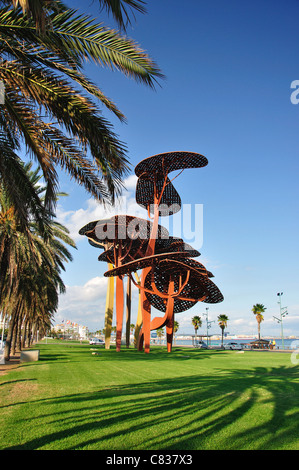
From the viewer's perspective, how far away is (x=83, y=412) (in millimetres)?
6641

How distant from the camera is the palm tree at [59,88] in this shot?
17.3ft

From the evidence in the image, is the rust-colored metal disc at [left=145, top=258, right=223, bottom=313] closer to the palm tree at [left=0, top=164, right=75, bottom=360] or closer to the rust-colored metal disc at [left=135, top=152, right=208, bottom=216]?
the rust-colored metal disc at [left=135, top=152, right=208, bottom=216]

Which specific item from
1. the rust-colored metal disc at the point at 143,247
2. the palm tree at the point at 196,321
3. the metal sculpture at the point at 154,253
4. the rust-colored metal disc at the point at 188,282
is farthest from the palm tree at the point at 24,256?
the palm tree at the point at 196,321

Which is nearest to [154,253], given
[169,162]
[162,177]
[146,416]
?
[162,177]

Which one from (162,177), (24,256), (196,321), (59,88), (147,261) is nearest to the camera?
(59,88)

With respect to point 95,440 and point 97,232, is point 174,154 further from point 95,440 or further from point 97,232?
point 95,440

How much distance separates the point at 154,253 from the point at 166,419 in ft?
98.6

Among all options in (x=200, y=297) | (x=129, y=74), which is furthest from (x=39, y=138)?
(x=200, y=297)

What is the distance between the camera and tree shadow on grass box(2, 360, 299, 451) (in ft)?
16.0

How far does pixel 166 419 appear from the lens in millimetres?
6145

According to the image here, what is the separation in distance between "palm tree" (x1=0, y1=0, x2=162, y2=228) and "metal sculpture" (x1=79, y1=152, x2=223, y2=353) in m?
20.5

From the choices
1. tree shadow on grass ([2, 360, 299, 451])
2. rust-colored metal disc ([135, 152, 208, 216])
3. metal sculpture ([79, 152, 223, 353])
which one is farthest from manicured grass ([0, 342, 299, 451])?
rust-colored metal disc ([135, 152, 208, 216])

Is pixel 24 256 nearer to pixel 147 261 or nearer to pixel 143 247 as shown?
pixel 147 261

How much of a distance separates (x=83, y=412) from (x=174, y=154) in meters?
25.0
